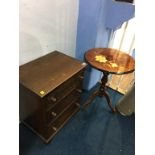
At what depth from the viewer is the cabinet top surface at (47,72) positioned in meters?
1.15

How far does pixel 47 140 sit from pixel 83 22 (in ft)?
4.03

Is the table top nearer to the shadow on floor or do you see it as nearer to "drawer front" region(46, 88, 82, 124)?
"drawer front" region(46, 88, 82, 124)

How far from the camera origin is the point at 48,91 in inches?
43.5

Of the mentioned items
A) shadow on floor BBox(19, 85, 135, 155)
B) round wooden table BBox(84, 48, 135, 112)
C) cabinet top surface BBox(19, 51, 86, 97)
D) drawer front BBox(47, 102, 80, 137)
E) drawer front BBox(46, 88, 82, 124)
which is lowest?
shadow on floor BBox(19, 85, 135, 155)

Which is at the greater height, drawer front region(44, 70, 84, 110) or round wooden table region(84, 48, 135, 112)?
round wooden table region(84, 48, 135, 112)

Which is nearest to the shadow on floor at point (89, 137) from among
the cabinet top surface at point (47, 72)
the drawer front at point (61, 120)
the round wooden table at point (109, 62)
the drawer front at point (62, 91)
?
the drawer front at point (61, 120)

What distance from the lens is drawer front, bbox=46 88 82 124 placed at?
1.26 meters

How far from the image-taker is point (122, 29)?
1.96 m

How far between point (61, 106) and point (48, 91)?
33 cm

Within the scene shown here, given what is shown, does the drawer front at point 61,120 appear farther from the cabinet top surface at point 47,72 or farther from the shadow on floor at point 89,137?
the cabinet top surface at point 47,72

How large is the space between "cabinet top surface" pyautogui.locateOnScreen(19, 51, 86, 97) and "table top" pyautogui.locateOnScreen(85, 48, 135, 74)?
0.12m

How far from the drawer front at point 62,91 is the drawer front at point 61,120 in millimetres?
227

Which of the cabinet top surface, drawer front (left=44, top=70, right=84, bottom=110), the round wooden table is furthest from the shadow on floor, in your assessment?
the cabinet top surface

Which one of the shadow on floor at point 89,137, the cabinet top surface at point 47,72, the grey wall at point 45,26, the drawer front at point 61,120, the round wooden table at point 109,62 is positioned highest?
the grey wall at point 45,26
